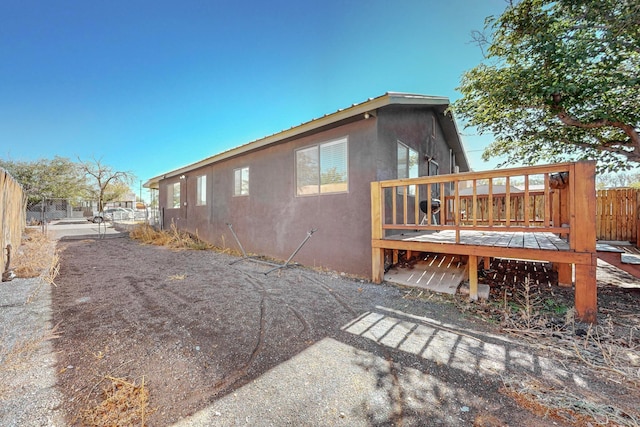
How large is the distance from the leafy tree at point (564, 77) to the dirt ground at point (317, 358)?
3697mm

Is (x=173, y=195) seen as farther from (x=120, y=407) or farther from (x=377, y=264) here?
(x=120, y=407)

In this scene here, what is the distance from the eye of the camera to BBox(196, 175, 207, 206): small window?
949 cm

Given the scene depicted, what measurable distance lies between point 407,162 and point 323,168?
1951 millimetres

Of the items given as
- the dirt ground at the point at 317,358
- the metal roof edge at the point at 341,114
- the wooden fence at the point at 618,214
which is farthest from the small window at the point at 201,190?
the wooden fence at the point at 618,214

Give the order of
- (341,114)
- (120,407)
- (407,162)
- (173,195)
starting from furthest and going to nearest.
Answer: (173,195) < (407,162) < (341,114) < (120,407)

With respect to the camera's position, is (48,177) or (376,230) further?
(48,177)

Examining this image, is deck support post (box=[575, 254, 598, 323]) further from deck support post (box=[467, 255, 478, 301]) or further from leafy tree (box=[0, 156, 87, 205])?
leafy tree (box=[0, 156, 87, 205])

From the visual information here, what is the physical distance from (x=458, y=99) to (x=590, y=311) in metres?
5.60

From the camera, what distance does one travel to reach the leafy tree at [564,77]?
15.4ft

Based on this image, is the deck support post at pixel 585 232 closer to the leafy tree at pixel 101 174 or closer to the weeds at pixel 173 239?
the weeds at pixel 173 239

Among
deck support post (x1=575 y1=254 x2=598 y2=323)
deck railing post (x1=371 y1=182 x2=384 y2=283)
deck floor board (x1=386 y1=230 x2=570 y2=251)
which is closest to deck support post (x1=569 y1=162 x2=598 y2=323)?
deck support post (x1=575 y1=254 x2=598 y2=323)

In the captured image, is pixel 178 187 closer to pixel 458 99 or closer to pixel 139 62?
pixel 139 62

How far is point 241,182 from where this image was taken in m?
7.80

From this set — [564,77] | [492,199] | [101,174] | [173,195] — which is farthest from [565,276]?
[101,174]
